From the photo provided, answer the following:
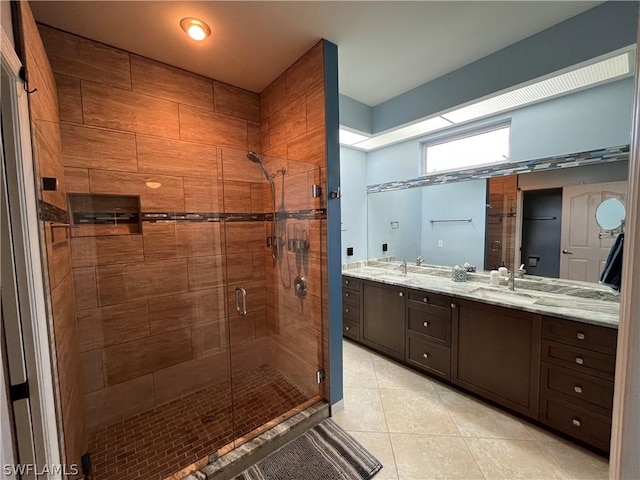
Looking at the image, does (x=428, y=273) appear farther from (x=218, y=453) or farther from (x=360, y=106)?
(x=218, y=453)

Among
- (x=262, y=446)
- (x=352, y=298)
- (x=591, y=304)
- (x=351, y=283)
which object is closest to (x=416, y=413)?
(x=262, y=446)

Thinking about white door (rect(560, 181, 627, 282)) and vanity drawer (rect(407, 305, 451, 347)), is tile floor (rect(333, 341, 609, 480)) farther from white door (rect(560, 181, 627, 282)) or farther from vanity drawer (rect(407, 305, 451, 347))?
white door (rect(560, 181, 627, 282))

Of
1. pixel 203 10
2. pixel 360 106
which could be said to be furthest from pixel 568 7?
pixel 203 10

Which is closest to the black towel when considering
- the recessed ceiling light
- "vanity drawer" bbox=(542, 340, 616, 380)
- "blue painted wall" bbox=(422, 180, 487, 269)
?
"vanity drawer" bbox=(542, 340, 616, 380)

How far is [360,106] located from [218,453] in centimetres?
335

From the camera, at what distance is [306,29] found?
69.6 inches

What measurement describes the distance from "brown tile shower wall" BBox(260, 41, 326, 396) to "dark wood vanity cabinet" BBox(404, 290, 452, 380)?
103cm

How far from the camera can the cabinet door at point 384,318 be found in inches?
106

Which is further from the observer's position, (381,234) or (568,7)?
(381,234)

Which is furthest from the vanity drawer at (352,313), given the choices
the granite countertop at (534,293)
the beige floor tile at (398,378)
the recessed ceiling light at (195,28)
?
the recessed ceiling light at (195,28)

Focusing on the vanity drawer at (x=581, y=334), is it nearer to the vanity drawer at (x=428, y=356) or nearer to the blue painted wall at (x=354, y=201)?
the vanity drawer at (x=428, y=356)

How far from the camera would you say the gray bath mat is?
5.12 ft

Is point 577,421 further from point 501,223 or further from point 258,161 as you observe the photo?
point 258,161

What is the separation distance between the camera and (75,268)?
6.08 feet
